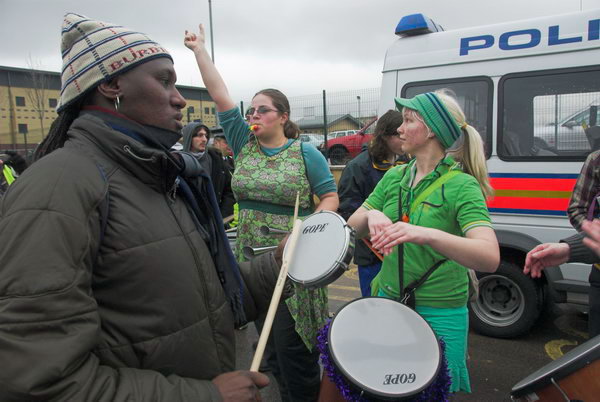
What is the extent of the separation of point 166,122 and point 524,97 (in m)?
3.55

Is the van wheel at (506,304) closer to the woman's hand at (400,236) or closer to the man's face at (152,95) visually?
the woman's hand at (400,236)

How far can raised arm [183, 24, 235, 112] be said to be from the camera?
7.39 feet

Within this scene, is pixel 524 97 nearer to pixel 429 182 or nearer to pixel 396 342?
pixel 429 182

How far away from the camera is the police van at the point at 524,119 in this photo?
3.61 m

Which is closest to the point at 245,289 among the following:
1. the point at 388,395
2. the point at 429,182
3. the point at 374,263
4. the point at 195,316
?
the point at 195,316

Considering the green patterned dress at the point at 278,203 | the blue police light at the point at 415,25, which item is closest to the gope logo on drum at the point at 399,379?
the green patterned dress at the point at 278,203

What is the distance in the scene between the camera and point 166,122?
1.24 meters

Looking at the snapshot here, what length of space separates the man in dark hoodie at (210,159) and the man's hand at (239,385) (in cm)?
373

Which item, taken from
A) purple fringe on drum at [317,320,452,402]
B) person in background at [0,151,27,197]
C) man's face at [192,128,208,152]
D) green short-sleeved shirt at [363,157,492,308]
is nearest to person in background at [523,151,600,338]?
green short-sleeved shirt at [363,157,492,308]

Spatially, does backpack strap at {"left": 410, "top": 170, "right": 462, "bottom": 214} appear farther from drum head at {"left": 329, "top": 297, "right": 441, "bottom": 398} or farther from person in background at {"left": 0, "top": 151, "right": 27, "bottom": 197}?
person in background at {"left": 0, "top": 151, "right": 27, "bottom": 197}

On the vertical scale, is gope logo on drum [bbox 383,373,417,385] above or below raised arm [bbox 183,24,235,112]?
below

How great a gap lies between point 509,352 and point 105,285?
12.3 ft

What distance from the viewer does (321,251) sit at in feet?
5.08

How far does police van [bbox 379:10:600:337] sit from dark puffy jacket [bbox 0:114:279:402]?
11.0 ft
